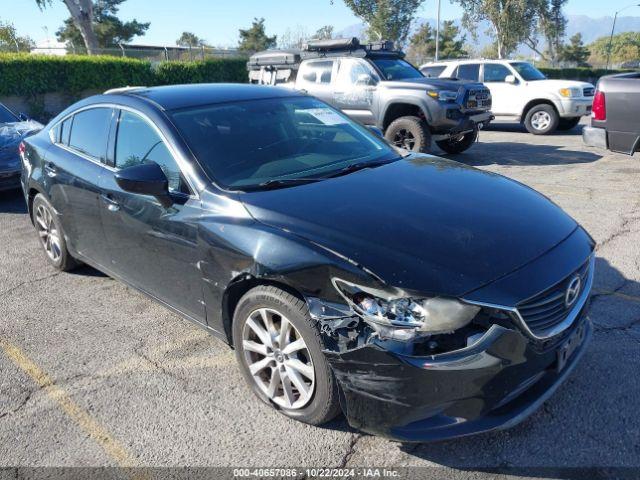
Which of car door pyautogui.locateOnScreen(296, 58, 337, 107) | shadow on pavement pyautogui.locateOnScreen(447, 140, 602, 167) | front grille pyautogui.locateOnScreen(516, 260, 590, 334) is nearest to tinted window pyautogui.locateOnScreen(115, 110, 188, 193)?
front grille pyautogui.locateOnScreen(516, 260, 590, 334)

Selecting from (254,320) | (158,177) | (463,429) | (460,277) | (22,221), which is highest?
(158,177)

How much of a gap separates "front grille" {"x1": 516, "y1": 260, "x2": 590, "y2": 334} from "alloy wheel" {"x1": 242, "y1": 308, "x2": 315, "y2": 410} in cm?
100

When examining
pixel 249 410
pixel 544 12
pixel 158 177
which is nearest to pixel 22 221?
pixel 158 177

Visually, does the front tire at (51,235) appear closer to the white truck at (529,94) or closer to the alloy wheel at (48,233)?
the alloy wheel at (48,233)

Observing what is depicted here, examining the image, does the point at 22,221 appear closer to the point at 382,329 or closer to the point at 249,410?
the point at 249,410

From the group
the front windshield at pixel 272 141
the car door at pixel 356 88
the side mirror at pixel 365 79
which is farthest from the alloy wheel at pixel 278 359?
the side mirror at pixel 365 79

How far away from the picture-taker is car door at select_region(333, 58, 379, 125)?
10000 mm

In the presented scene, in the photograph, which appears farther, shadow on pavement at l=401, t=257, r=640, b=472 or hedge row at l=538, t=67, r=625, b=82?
hedge row at l=538, t=67, r=625, b=82

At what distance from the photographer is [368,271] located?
2365mm

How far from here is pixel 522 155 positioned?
33.3 ft

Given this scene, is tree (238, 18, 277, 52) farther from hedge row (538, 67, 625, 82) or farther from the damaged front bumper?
the damaged front bumper

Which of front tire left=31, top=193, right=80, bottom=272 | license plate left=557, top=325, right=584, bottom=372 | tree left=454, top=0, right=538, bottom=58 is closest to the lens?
license plate left=557, top=325, right=584, bottom=372

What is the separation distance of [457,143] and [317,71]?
3107mm

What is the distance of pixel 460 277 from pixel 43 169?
3.94 m
